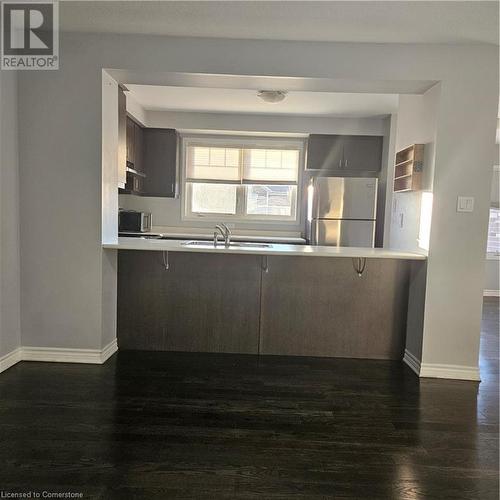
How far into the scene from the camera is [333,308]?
3537 millimetres

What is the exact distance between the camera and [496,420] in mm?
2523

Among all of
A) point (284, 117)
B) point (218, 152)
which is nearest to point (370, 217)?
point (284, 117)

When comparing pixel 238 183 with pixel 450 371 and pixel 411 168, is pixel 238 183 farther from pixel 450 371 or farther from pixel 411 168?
pixel 450 371

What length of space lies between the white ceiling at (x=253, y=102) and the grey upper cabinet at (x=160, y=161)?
356mm

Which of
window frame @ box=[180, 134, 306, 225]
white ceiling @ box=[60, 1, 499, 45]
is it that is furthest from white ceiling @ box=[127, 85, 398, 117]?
white ceiling @ box=[60, 1, 499, 45]

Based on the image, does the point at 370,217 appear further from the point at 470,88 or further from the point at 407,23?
the point at 407,23

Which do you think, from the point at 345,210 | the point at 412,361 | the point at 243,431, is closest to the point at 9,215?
the point at 243,431

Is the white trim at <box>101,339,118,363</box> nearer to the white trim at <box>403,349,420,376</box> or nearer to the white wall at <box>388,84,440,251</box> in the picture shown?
the white trim at <box>403,349,420,376</box>

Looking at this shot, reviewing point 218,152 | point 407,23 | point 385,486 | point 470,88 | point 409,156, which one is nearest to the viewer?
point 385,486

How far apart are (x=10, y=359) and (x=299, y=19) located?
9.96ft

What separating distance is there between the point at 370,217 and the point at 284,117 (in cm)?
173

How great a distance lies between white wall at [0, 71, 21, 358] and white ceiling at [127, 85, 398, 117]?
1.72m

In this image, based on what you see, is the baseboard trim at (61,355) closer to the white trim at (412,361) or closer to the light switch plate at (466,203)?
the white trim at (412,361)

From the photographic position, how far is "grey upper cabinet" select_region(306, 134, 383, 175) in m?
5.61
